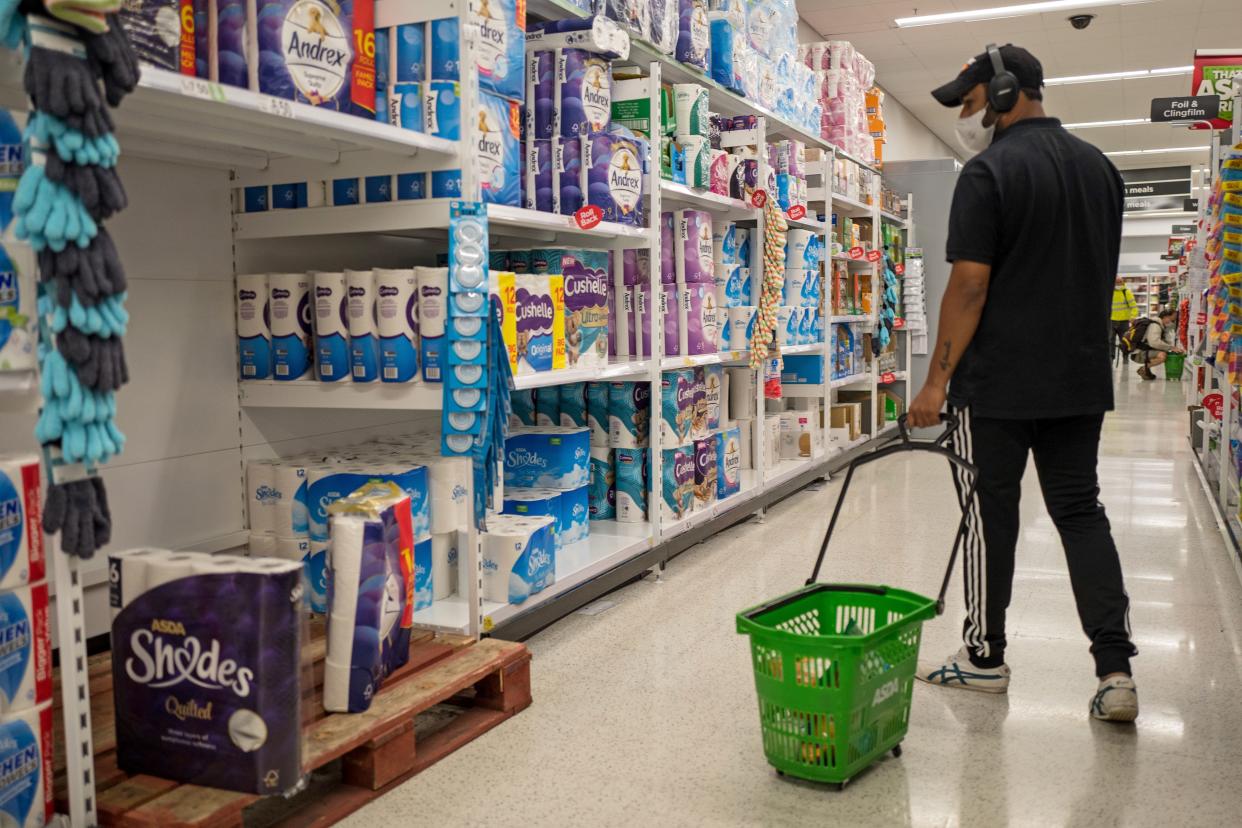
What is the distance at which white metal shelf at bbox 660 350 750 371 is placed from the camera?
4273 mm

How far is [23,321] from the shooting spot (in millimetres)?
1743

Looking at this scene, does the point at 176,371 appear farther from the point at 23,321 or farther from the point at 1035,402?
the point at 1035,402

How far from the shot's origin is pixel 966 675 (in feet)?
9.63

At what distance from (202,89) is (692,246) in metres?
2.69

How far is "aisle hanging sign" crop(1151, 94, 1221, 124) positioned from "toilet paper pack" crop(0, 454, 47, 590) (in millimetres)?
6386

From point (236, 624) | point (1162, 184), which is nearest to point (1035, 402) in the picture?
point (236, 624)

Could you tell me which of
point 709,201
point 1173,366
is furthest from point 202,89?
point 1173,366

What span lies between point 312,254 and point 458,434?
3.34 ft

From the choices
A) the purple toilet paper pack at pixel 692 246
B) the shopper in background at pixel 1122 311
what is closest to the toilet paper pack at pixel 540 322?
the purple toilet paper pack at pixel 692 246

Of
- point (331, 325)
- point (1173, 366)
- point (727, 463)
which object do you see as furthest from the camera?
point (1173, 366)

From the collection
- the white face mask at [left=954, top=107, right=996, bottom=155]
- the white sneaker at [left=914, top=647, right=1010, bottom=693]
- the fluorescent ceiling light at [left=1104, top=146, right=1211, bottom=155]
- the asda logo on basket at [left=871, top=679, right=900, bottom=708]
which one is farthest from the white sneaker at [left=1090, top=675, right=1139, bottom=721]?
the fluorescent ceiling light at [left=1104, top=146, right=1211, bottom=155]

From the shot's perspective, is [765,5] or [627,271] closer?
[627,271]

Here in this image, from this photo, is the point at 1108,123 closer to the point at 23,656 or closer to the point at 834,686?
the point at 834,686

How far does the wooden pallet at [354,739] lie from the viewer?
74.4 inches
